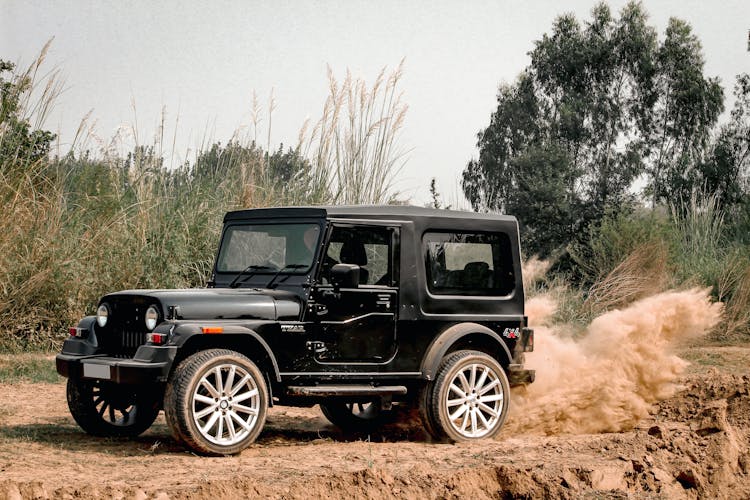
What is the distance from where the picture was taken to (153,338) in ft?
26.1

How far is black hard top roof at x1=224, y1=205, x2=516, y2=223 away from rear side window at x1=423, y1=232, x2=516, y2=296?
0.55 ft

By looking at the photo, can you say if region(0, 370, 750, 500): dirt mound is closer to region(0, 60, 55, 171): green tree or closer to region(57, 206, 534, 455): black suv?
region(57, 206, 534, 455): black suv

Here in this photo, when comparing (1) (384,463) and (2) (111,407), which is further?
(2) (111,407)

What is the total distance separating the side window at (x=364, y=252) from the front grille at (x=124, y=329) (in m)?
1.47

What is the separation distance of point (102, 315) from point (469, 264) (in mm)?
3163

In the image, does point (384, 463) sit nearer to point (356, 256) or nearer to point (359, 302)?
point (359, 302)

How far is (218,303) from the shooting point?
8219mm

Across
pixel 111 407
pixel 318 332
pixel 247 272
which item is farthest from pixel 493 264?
pixel 111 407

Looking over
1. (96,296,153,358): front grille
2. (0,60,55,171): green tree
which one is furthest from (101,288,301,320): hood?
(0,60,55,171): green tree

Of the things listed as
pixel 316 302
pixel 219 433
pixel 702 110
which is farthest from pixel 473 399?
pixel 702 110

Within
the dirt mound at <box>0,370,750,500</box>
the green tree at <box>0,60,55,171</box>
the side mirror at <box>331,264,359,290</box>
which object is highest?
the green tree at <box>0,60,55,171</box>

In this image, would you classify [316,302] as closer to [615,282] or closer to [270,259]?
[270,259]

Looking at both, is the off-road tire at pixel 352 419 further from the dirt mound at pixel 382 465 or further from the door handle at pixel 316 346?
the door handle at pixel 316 346

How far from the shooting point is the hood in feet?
26.6
